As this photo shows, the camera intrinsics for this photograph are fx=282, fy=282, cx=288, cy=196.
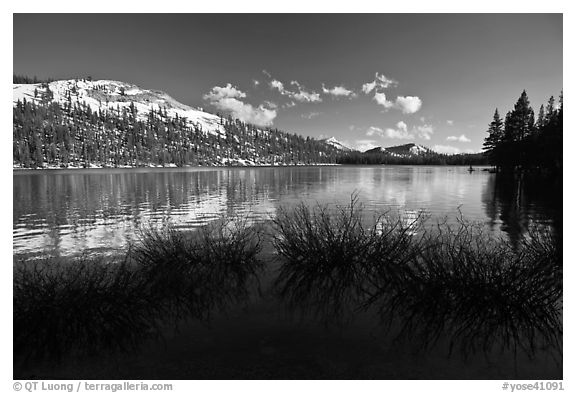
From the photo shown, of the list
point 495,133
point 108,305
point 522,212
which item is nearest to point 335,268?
point 108,305

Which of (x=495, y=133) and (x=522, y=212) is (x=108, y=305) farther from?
(x=495, y=133)

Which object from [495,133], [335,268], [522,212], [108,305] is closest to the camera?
[108,305]

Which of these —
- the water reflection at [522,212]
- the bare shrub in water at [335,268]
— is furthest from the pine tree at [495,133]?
the bare shrub in water at [335,268]

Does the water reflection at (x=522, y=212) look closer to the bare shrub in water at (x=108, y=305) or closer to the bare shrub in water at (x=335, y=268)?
the bare shrub in water at (x=335, y=268)

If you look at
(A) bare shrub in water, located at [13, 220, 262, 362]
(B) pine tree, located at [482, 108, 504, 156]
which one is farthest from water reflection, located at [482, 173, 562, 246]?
(B) pine tree, located at [482, 108, 504, 156]

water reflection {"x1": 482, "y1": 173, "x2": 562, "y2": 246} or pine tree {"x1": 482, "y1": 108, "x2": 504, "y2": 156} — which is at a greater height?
pine tree {"x1": 482, "y1": 108, "x2": 504, "y2": 156}

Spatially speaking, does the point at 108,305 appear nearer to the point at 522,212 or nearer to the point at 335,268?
the point at 335,268

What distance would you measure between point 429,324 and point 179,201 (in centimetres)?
2893

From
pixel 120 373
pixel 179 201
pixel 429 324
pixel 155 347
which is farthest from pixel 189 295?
pixel 179 201

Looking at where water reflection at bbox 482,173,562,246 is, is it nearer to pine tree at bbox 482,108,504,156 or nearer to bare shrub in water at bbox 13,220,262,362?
bare shrub in water at bbox 13,220,262,362

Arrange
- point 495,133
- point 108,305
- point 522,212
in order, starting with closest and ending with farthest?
point 108,305
point 522,212
point 495,133

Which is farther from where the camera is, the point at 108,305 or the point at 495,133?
the point at 495,133

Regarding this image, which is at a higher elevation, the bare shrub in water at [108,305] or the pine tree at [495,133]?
the pine tree at [495,133]

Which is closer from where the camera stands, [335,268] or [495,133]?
[335,268]
